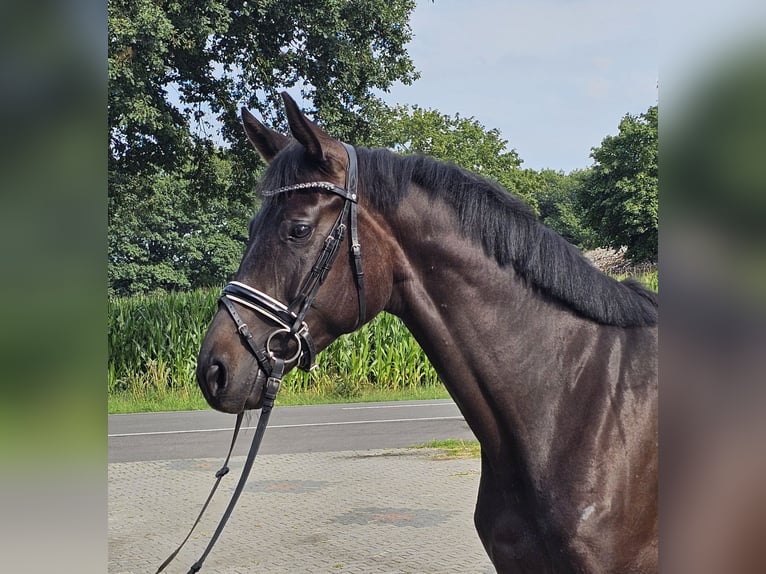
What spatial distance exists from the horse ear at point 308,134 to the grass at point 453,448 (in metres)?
7.51

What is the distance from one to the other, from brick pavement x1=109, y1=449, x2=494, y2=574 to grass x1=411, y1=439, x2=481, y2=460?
22 cm

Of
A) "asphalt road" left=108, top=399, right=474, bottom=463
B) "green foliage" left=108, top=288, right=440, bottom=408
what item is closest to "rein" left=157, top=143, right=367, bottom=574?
"asphalt road" left=108, top=399, right=474, bottom=463

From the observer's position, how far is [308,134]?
234 cm

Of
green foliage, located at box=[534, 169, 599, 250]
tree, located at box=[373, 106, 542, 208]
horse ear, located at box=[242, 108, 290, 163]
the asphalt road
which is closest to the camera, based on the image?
horse ear, located at box=[242, 108, 290, 163]

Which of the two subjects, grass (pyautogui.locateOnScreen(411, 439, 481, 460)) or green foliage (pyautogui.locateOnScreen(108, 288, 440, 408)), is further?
green foliage (pyautogui.locateOnScreen(108, 288, 440, 408))

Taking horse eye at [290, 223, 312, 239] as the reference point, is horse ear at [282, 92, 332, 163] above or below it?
above

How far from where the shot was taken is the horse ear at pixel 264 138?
106 inches

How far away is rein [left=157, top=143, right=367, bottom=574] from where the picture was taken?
2.24 metres

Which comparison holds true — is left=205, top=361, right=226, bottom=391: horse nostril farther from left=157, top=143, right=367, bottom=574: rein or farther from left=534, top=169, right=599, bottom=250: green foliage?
left=534, top=169, right=599, bottom=250: green foliage

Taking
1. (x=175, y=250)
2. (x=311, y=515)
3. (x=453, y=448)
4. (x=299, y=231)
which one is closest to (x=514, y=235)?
(x=299, y=231)

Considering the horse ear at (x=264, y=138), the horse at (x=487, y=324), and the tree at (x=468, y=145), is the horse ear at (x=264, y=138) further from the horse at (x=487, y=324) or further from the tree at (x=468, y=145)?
the tree at (x=468, y=145)

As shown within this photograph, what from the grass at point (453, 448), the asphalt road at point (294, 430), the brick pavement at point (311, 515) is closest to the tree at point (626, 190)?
the asphalt road at point (294, 430)

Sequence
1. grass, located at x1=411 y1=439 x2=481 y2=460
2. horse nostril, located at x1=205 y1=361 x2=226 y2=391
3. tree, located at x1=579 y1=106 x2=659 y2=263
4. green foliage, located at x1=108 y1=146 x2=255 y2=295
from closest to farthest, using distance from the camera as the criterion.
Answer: horse nostril, located at x1=205 y1=361 x2=226 y2=391 → grass, located at x1=411 y1=439 x2=481 y2=460 → tree, located at x1=579 y1=106 x2=659 y2=263 → green foliage, located at x1=108 y1=146 x2=255 y2=295
